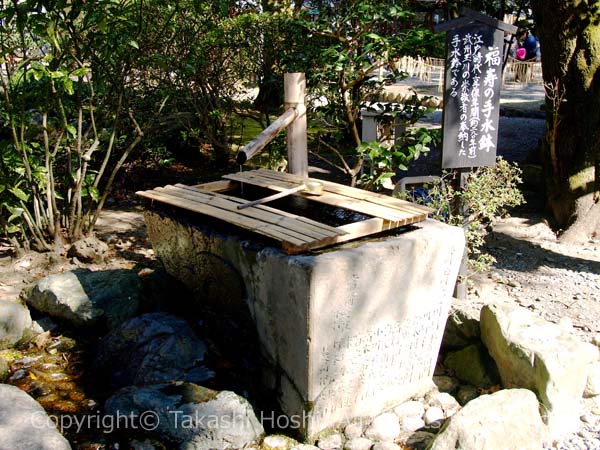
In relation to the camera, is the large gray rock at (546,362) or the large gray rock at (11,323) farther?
the large gray rock at (11,323)

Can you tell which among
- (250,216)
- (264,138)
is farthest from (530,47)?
(250,216)

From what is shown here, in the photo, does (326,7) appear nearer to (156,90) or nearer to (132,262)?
(156,90)

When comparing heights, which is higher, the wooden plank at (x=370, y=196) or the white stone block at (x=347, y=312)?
the wooden plank at (x=370, y=196)

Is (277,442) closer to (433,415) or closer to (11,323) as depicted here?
(433,415)

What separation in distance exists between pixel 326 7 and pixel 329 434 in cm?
407

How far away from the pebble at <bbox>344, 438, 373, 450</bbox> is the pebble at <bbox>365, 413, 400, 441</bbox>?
0.05m

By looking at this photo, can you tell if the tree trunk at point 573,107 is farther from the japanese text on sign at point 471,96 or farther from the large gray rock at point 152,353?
the large gray rock at point 152,353

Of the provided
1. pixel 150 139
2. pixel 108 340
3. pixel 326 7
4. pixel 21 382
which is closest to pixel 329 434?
pixel 108 340

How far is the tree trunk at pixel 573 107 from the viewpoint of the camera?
6.11 metres

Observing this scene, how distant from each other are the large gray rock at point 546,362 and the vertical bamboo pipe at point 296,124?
1.89 m

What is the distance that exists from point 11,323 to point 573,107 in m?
5.77

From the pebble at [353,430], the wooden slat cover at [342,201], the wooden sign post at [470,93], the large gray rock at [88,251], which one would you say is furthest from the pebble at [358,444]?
the large gray rock at [88,251]

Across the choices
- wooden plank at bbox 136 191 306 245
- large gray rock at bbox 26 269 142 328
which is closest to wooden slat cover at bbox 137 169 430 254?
wooden plank at bbox 136 191 306 245

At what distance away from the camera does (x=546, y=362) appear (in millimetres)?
3314
